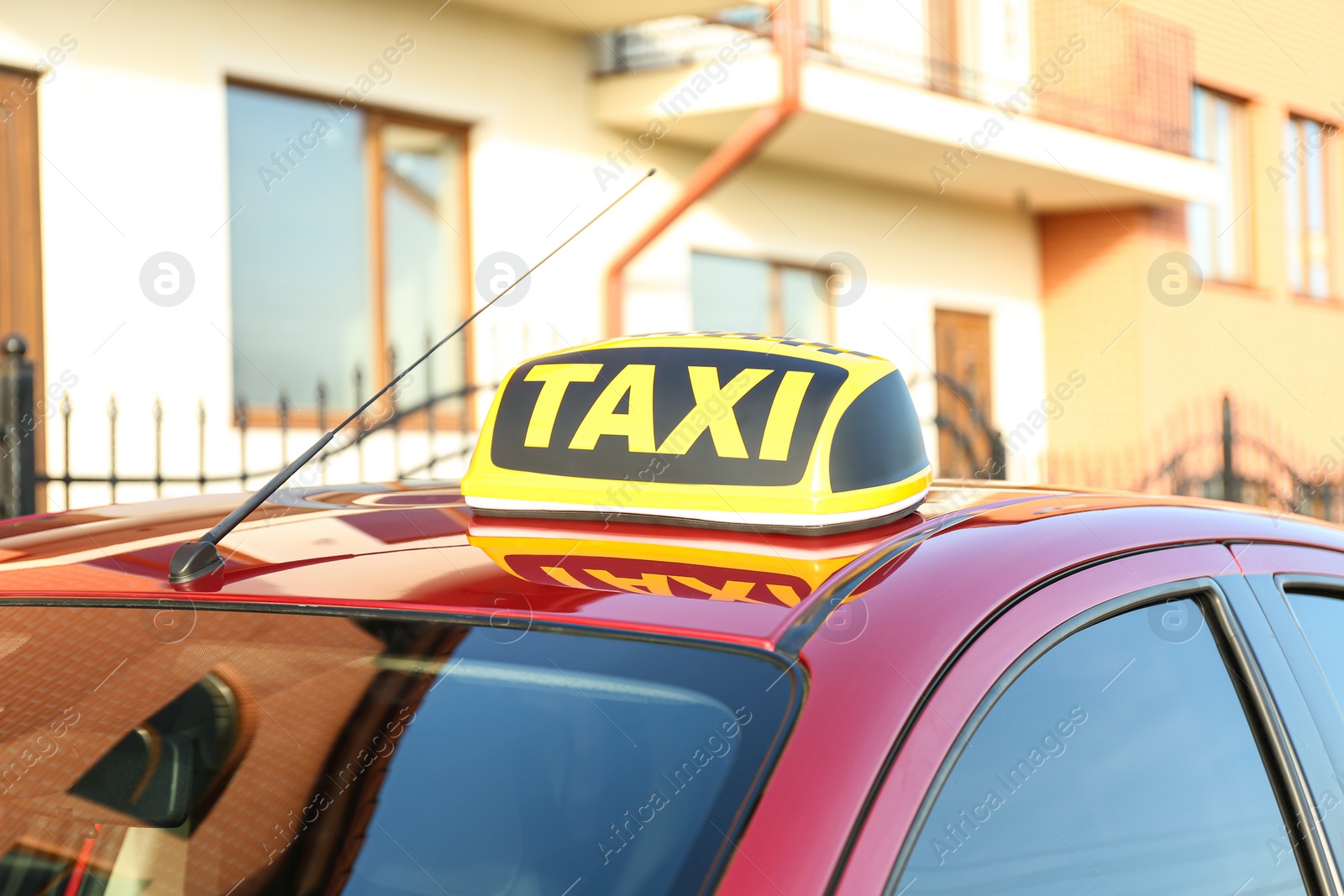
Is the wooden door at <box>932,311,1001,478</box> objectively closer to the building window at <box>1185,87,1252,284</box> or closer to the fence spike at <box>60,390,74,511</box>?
the building window at <box>1185,87,1252,284</box>

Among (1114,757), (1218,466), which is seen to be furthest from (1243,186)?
(1114,757)

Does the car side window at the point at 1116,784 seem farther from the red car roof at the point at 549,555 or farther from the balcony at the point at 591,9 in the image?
the balcony at the point at 591,9

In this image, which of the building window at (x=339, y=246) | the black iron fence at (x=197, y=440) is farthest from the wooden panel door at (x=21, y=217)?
the building window at (x=339, y=246)

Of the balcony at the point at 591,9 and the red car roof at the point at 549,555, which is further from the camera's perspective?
the balcony at the point at 591,9

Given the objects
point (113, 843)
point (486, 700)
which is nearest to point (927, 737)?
point (486, 700)

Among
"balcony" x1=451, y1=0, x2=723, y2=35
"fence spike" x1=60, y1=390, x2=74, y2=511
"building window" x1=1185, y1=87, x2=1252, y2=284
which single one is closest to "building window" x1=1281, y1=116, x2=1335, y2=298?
"building window" x1=1185, y1=87, x2=1252, y2=284

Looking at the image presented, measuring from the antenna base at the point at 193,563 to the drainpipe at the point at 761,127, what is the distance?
6.93 metres

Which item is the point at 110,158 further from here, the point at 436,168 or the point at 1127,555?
the point at 1127,555

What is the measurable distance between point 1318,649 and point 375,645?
46.7 inches

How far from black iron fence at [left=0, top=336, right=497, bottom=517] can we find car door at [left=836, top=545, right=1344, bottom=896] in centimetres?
259

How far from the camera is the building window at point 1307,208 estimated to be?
14711mm

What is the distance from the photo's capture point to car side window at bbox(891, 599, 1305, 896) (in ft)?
3.83

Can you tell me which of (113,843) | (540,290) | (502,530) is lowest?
(113,843)

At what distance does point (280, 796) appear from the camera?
154 cm
